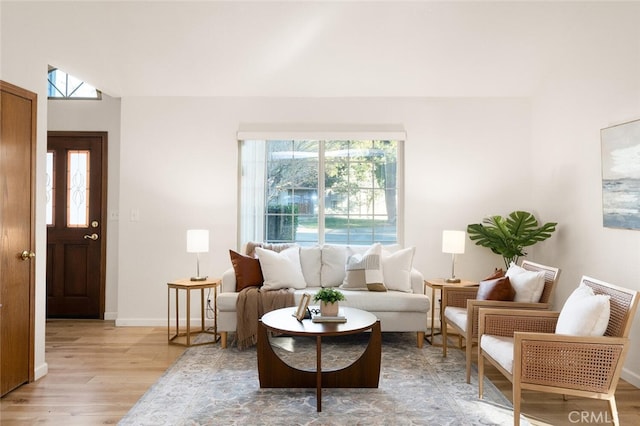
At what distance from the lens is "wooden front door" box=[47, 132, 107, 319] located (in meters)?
5.21

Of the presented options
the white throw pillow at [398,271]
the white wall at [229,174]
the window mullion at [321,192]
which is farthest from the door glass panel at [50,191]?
the white throw pillow at [398,271]

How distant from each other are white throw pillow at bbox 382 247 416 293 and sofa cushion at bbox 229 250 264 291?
4.01 feet

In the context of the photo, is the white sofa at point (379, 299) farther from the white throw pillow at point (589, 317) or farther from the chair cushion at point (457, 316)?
the white throw pillow at point (589, 317)

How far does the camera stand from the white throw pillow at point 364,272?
4348mm

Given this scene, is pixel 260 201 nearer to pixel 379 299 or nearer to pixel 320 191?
pixel 320 191

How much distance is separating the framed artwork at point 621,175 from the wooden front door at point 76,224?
5.00 metres

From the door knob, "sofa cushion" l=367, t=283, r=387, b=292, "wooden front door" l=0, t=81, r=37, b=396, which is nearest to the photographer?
"wooden front door" l=0, t=81, r=37, b=396

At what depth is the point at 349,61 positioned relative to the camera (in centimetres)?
457

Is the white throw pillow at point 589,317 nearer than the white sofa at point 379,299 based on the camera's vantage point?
Yes

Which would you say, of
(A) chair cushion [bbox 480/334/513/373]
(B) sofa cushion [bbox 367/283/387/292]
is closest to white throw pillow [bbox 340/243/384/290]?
(B) sofa cushion [bbox 367/283/387/292]

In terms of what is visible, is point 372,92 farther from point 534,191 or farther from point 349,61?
point 534,191

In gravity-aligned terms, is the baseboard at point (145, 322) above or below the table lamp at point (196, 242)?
below

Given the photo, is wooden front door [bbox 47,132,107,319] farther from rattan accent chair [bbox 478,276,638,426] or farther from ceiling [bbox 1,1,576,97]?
rattan accent chair [bbox 478,276,638,426]

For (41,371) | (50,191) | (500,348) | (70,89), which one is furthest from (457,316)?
(70,89)
